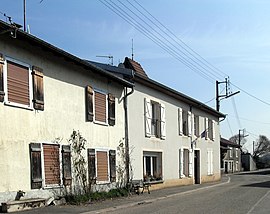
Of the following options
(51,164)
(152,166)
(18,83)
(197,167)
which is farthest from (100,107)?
(197,167)

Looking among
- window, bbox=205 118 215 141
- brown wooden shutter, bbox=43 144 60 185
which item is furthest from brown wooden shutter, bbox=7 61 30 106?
window, bbox=205 118 215 141

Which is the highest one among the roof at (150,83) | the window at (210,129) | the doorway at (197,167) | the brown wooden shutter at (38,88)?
the roof at (150,83)

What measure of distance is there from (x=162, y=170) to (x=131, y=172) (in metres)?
4.57

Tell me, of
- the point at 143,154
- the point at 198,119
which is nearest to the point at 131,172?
the point at 143,154

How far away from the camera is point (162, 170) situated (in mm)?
27656

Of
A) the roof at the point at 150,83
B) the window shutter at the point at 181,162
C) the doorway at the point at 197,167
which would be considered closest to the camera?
the roof at the point at 150,83

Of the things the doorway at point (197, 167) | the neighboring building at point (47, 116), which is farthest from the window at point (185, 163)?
the neighboring building at point (47, 116)

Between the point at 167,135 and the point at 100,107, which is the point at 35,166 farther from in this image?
the point at 167,135

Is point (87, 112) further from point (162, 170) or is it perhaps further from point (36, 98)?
point (162, 170)

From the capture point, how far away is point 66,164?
17672 millimetres

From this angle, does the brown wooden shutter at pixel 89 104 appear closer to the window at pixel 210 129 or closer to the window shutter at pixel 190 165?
the window shutter at pixel 190 165

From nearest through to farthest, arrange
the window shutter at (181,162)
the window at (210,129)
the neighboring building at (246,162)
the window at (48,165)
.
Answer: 1. the window at (48,165)
2. the window shutter at (181,162)
3. the window at (210,129)
4. the neighboring building at (246,162)

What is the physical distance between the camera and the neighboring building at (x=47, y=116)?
14281mm

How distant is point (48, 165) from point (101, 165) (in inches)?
175
